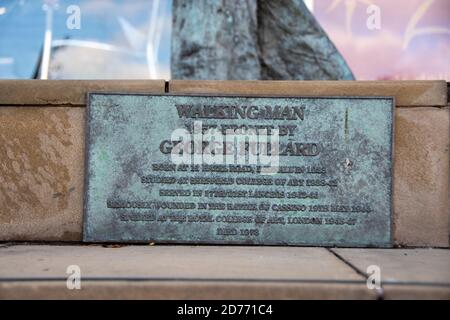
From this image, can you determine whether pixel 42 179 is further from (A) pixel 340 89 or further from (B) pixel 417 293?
(B) pixel 417 293

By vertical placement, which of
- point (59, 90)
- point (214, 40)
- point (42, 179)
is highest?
point (214, 40)

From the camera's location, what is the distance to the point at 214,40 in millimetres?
4785

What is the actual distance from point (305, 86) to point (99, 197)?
1.44 meters

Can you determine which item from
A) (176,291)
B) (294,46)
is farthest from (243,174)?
(294,46)

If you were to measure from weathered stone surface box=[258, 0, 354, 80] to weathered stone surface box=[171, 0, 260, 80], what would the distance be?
0.82ft

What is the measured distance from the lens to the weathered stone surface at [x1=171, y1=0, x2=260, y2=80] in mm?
4781

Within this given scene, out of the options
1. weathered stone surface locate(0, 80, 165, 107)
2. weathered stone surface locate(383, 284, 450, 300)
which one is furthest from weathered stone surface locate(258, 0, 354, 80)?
weathered stone surface locate(383, 284, 450, 300)

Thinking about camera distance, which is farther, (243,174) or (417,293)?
(243,174)

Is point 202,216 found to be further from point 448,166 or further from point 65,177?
point 448,166

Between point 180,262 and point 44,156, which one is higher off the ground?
point 44,156

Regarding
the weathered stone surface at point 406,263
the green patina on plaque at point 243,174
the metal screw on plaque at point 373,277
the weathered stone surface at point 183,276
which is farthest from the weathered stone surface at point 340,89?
the metal screw on plaque at point 373,277

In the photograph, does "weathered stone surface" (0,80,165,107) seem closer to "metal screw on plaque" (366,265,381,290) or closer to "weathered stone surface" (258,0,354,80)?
"metal screw on plaque" (366,265,381,290)

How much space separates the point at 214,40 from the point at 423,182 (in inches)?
96.8

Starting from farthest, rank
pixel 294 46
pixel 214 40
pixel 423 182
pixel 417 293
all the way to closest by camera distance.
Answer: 1. pixel 294 46
2. pixel 214 40
3. pixel 423 182
4. pixel 417 293
